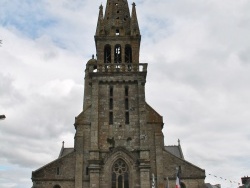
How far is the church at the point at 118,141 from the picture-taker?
36406mm

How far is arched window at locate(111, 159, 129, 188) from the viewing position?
36281 mm

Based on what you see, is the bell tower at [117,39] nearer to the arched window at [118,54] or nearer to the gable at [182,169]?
the arched window at [118,54]

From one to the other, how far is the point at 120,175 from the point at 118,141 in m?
3.36

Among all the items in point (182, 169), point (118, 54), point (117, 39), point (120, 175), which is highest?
point (117, 39)

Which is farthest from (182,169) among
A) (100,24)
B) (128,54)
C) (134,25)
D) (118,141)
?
(100,24)

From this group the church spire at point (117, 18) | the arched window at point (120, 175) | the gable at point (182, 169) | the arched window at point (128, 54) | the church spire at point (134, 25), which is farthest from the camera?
the church spire at point (117, 18)

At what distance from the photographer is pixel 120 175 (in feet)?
120

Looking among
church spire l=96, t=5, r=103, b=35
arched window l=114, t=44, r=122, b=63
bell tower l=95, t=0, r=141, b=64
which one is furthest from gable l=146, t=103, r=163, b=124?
church spire l=96, t=5, r=103, b=35

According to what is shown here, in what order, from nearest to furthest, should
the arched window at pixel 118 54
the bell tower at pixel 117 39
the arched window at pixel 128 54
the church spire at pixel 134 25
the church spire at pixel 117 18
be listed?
1. the bell tower at pixel 117 39
2. the arched window at pixel 118 54
3. the arched window at pixel 128 54
4. the church spire at pixel 134 25
5. the church spire at pixel 117 18

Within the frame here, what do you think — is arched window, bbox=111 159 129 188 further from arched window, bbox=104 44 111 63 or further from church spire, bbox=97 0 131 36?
church spire, bbox=97 0 131 36

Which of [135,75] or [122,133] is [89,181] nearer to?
[122,133]

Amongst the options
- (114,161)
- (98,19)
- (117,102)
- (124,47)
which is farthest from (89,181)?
(98,19)

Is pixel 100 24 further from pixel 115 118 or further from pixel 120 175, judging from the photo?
pixel 120 175

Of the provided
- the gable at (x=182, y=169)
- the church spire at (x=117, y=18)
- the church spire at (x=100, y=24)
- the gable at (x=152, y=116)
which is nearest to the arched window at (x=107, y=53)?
the church spire at (x=117, y=18)
